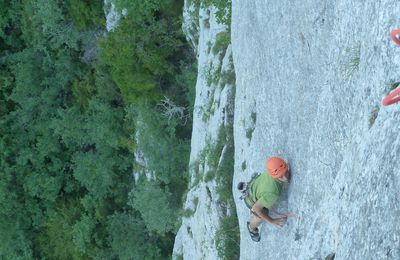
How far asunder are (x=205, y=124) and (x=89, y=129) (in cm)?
976

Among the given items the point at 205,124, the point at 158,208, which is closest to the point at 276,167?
the point at 205,124

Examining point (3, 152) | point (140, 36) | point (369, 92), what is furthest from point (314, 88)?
point (3, 152)

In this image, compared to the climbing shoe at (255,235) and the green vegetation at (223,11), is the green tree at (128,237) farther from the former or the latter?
the climbing shoe at (255,235)

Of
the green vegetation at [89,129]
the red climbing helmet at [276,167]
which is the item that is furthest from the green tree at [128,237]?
the red climbing helmet at [276,167]

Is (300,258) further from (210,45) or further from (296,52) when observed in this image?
(210,45)

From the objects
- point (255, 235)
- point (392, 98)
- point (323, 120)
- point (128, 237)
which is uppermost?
point (323, 120)

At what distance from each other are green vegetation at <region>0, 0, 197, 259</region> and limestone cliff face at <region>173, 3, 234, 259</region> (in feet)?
7.85

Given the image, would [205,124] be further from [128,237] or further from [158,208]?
[128,237]

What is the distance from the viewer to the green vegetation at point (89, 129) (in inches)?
752

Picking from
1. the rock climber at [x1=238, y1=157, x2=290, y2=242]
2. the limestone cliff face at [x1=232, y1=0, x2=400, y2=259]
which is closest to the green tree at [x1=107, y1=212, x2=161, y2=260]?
the limestone cliff face at [x1=232, y1=0, x2=400, y2=259]

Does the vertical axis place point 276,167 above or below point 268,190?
above

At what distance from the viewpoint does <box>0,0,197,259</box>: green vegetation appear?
752 inches

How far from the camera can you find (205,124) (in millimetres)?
15336

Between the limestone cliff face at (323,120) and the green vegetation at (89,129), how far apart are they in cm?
710
